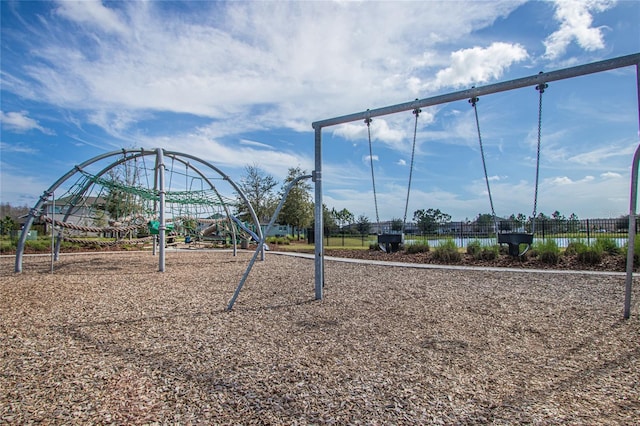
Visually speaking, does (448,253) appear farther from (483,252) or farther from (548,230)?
(548,230)

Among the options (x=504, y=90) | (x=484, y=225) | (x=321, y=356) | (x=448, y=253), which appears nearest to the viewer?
(x=321, y=356)

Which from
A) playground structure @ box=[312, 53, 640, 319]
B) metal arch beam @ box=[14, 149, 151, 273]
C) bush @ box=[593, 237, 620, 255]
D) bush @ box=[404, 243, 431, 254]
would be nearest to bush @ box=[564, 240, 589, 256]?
bush @ box=[593, 237, 620, 255]

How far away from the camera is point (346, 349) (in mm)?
3908

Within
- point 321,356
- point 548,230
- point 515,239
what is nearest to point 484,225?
point 548,230

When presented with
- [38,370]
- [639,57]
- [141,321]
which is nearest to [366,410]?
[38,370]

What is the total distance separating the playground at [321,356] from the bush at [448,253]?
514 centimetres

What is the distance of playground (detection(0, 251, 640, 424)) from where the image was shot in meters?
2.67

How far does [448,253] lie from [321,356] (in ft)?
32.9

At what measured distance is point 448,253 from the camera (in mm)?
12648

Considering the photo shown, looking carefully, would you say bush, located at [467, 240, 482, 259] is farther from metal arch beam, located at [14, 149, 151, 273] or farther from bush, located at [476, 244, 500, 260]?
metal arch beam, located at [14, 149, 151, 273]

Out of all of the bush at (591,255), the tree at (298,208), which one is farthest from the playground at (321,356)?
the tree at (298,208)

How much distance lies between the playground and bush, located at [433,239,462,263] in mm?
5139

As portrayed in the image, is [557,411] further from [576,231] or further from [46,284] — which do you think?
[576,231]

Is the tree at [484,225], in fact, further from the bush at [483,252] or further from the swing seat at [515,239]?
Result: the swing seat at [515,239]
